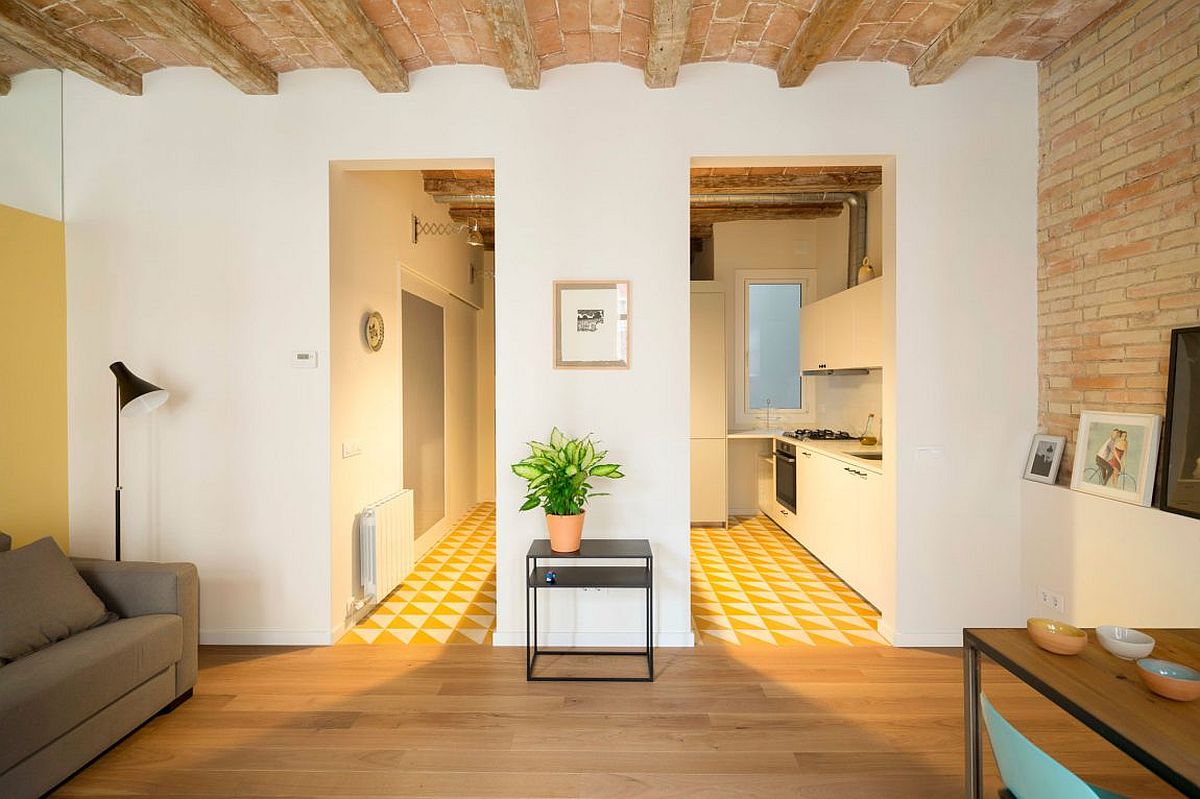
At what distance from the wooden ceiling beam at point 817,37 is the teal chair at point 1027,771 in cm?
268

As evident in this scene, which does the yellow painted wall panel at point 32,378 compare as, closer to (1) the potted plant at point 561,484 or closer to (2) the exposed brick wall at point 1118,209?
(1) the potted plant at point 561,484

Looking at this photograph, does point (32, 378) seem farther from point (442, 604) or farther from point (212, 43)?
point (442, 604)

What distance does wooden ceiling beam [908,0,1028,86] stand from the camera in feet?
8.41

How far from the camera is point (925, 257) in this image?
3.21 meters

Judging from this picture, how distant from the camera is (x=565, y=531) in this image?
2.91m

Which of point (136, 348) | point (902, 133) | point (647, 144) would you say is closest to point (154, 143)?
point (136, 348)

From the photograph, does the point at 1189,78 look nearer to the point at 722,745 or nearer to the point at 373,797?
the point at 722,745

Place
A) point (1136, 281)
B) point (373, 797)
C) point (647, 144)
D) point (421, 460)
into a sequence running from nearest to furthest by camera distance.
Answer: point (373, 797) → point (1136, 281) → point (647, 144) → point (421, 460)

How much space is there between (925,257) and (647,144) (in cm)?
160

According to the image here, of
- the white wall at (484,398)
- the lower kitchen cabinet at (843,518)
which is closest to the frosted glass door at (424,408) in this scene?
the white wall at (484,398)

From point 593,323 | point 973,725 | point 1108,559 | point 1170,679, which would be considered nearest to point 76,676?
point 593,323

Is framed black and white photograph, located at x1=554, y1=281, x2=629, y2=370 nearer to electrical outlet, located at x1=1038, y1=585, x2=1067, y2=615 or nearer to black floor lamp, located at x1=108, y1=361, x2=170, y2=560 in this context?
black floor lamp, located at x1=108, y1=361, x2=170, y2=560

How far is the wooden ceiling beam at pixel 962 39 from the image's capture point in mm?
2562

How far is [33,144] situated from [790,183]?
15.6ft
